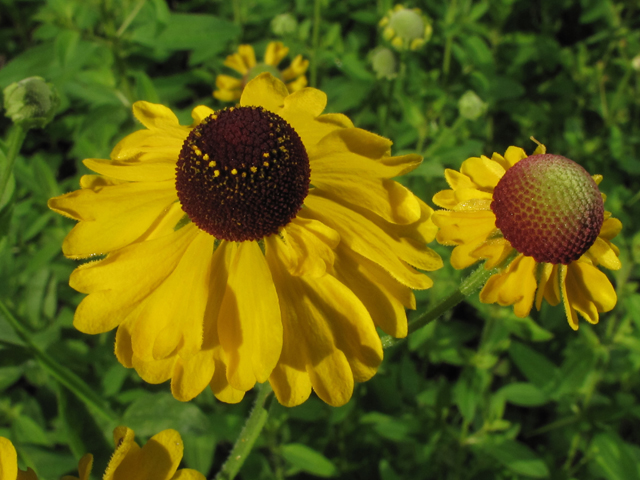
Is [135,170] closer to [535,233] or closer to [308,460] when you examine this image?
[535,233]

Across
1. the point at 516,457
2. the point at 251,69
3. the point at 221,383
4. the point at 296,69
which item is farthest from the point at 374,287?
the point at 296,69

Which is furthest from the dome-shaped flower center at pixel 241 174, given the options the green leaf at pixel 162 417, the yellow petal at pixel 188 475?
the green leaf at pixel 162 417

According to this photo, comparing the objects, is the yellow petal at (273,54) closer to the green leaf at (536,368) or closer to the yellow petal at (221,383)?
the green leaf at (536,368)

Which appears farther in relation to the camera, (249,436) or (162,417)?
(162,417)

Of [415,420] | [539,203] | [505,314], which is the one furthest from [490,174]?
[415,420]

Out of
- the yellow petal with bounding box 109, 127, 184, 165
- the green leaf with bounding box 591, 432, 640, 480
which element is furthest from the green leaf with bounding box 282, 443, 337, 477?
the yellow petal with bounding box 109, 127, 184, 165

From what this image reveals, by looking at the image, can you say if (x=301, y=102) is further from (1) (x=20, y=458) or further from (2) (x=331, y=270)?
(1) (x=20, y=458)

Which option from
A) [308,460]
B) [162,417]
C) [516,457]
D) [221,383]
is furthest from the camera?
[516,457]

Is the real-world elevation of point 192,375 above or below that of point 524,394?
above
